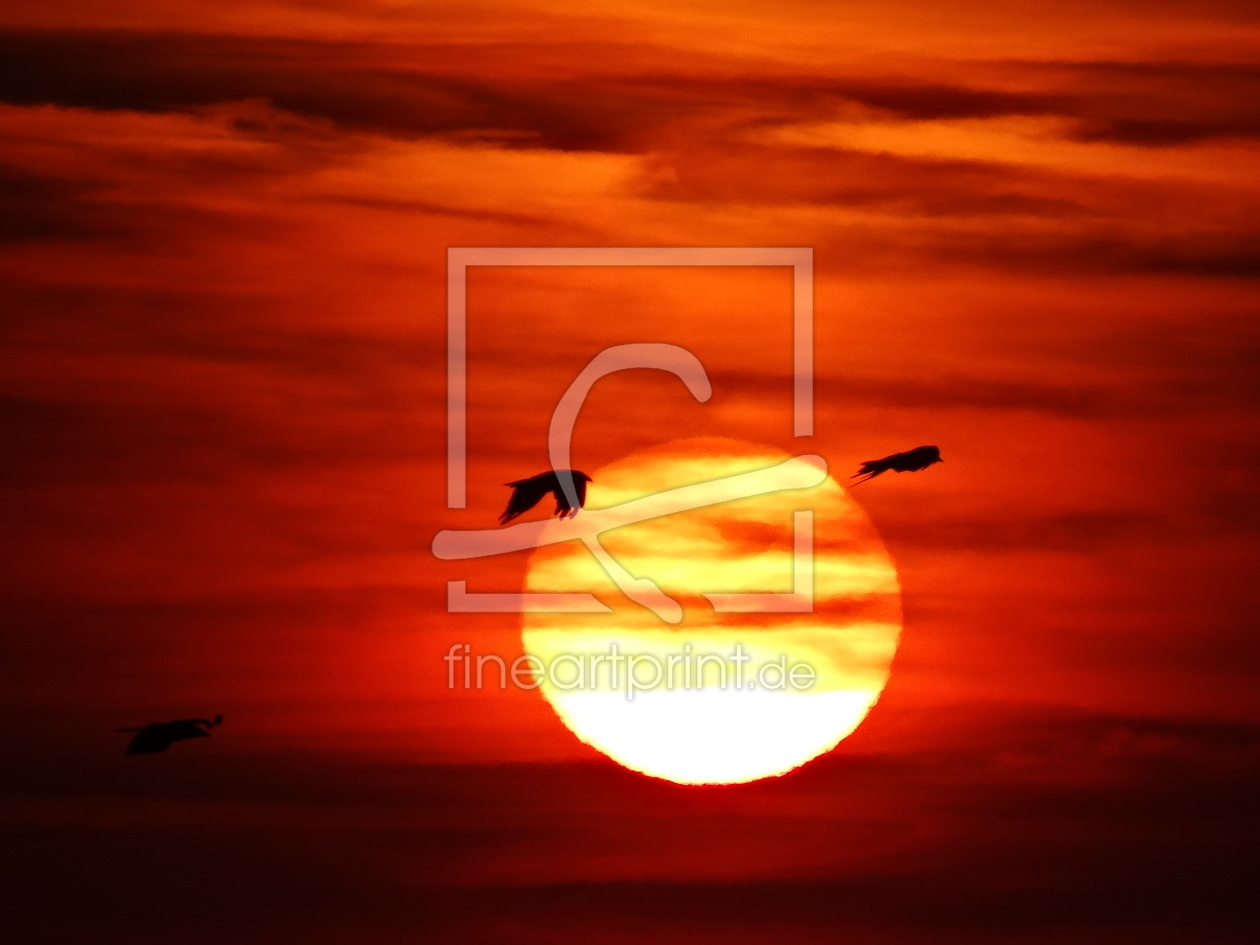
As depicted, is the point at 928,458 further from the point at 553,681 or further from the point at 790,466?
the point at 553,681

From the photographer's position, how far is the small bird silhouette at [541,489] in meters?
39.9

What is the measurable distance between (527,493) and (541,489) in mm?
321

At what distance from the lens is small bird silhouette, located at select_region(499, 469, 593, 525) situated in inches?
1572

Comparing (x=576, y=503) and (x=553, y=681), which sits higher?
(x=576, y=503)

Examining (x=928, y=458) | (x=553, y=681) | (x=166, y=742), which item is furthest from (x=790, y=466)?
(x=166, y=742)

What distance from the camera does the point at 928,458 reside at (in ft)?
134

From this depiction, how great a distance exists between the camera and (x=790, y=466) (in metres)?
55.1

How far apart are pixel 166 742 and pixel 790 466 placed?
20.4m

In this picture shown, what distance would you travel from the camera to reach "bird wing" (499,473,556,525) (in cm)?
3988

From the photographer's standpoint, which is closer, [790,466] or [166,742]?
[166,742]

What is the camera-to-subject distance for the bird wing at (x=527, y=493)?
39.9 metres

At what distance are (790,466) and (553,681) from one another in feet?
27.2

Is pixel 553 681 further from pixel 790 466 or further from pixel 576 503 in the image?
pixel 576 503

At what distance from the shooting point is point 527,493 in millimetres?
40375
